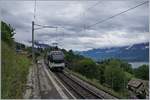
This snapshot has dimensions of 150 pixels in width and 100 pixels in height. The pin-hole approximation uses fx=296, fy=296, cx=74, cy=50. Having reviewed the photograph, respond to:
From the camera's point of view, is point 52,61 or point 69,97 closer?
point 69,97

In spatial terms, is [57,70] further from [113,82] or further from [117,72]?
[117,72]

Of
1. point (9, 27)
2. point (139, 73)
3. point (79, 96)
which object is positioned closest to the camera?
point (79, 96)

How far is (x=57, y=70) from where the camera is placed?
4397cm

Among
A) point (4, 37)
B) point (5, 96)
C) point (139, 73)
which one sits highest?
point (4, 37)

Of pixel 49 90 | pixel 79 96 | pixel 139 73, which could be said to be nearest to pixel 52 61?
pixel 49 90

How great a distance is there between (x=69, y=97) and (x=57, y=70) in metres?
24.6

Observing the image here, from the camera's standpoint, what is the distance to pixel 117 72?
78562 millimetres

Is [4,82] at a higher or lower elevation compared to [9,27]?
lower

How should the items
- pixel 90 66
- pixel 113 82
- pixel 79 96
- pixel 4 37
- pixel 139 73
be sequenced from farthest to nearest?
1. pixel 139 73
2. pixel 113 82
3. pixel 90 66
4. pixel 4 37
5. pixel 79 96

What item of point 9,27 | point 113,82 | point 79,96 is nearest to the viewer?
point 79,96

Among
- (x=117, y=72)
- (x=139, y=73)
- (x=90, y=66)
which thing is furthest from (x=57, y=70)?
(x=139, y=73)

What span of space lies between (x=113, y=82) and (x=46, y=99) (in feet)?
175

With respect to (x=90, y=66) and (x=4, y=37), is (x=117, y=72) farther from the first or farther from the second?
(x=4, y=37)

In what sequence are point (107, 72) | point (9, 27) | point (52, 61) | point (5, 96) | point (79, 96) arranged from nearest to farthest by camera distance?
point (5, 96) → point (79, 96) → point (9, 27) → point (52, 61) → point (107, 72)
